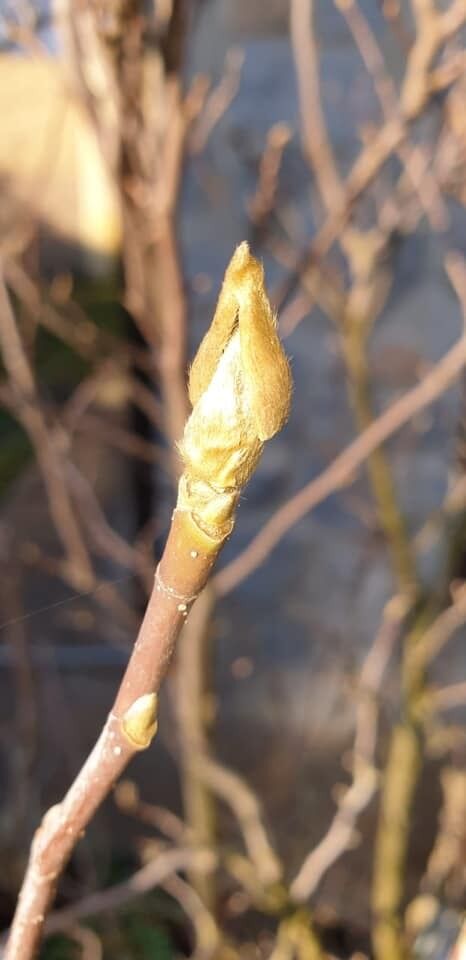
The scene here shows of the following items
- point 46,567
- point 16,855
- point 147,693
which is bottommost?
point 147,693

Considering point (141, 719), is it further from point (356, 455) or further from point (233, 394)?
point (356, 455)

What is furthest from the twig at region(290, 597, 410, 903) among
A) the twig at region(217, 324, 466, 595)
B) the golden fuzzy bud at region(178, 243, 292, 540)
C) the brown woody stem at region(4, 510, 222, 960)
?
the golden fuzzy bud at region(178, 243, 292, 540)

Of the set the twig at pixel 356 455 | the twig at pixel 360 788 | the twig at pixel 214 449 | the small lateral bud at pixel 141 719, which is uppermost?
the twig at pixel 356 455

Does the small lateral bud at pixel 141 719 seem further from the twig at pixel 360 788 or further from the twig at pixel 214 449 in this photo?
the twig at pixel 360 788

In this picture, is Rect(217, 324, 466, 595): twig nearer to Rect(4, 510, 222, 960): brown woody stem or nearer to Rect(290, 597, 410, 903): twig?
Rect(290, 597, 410, 903): twig

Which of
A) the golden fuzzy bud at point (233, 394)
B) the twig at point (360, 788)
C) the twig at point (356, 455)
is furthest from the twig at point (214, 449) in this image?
the twig at point (360, 788)

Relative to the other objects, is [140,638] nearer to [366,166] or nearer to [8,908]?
[366,166]

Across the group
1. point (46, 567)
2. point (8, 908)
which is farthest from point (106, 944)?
point (46, 567)

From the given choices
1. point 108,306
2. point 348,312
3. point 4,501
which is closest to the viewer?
point 348,312
